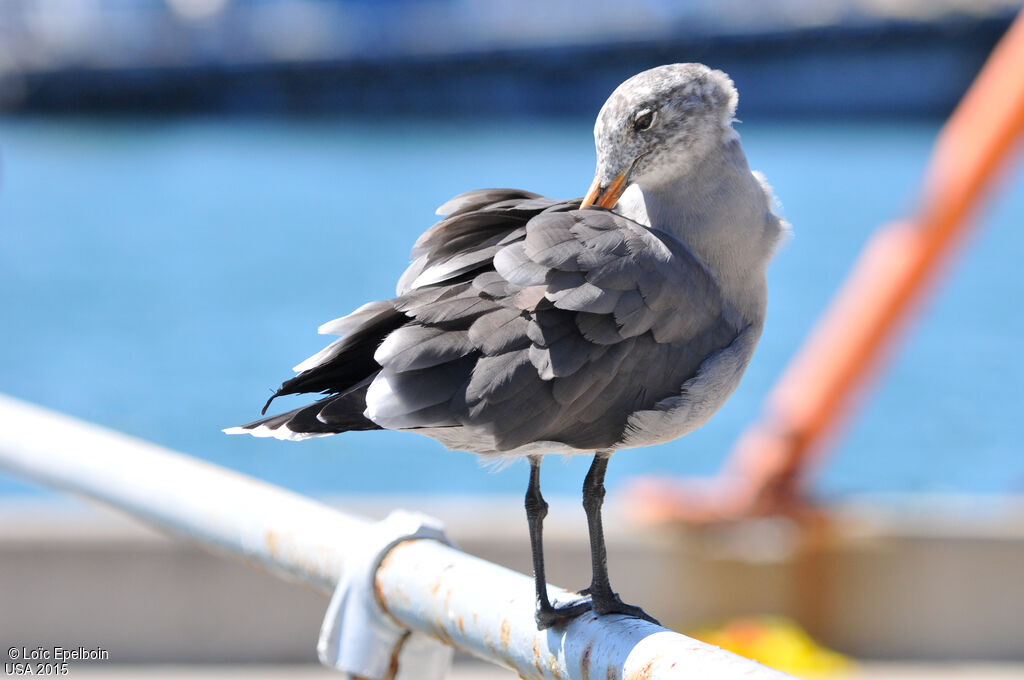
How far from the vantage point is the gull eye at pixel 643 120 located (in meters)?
2.32

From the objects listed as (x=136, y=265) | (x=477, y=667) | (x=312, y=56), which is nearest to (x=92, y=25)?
(x=312, y=56)

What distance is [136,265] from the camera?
29641mm

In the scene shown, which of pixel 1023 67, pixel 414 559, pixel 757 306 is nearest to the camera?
pixel 414 559

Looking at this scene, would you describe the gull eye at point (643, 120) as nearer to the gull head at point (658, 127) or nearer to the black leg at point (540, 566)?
the gull head at point (658, 127)

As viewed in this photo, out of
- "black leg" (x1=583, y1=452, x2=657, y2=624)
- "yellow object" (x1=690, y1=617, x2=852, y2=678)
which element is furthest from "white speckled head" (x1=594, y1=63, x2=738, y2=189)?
"yellow object" (x1=690, y1=617, x2=852, y2=678)

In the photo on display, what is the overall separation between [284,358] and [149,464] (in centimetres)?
1753

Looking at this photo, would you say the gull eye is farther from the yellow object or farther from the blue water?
the yellow object

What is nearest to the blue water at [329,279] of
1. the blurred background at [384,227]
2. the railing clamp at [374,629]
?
the blurred background at [384,227]

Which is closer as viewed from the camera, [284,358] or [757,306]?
[757,306]

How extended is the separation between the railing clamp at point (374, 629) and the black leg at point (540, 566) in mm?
183

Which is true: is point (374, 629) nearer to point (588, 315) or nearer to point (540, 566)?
point (540, 566)

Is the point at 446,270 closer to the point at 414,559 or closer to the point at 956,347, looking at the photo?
the point at 414,559

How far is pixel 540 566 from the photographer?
7.50 feet

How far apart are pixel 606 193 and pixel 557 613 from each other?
747mm
